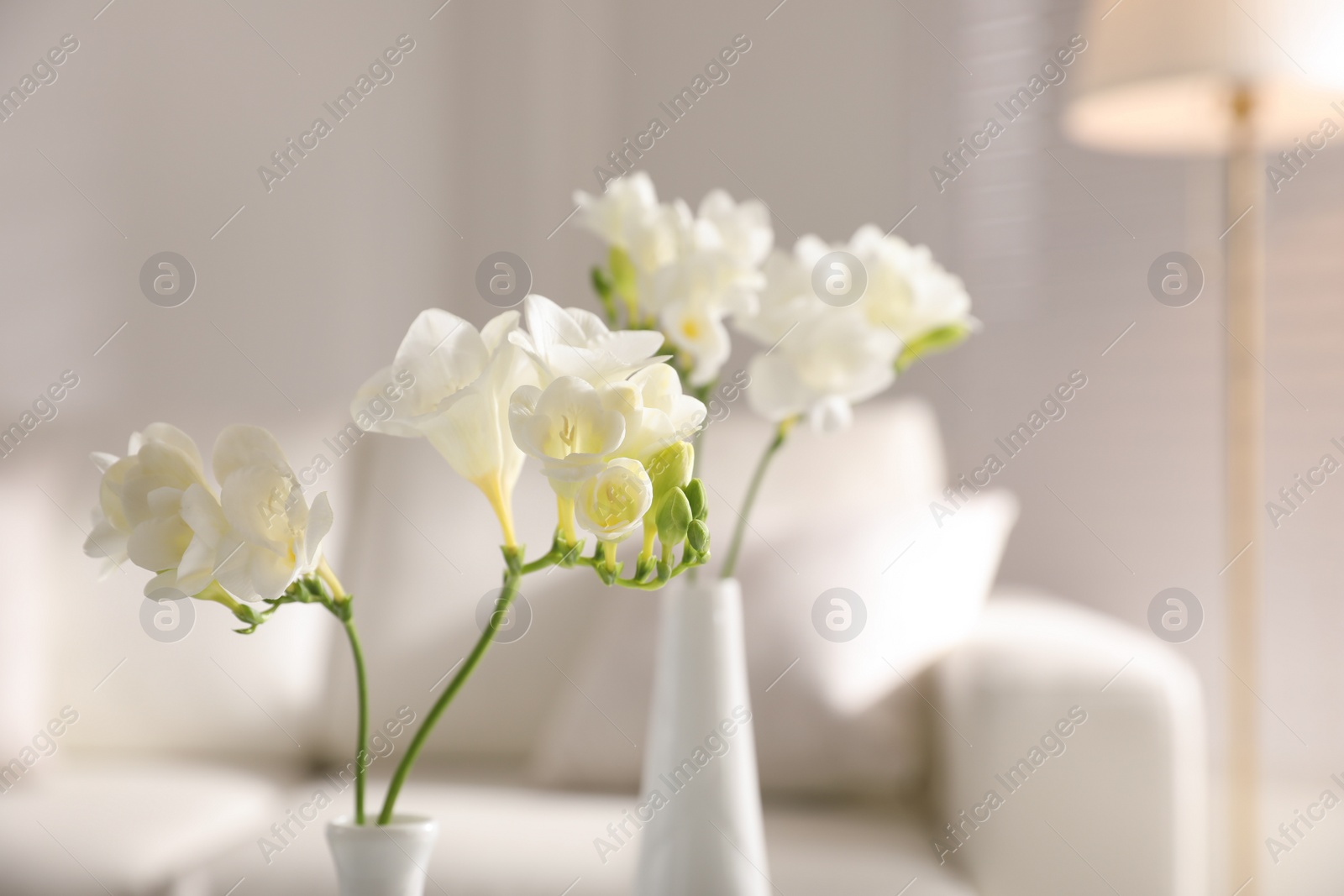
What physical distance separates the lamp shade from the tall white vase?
0.95 m

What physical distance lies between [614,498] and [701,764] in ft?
0.94

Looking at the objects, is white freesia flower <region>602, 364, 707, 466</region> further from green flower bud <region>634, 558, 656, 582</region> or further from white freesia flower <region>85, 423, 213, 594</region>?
white freesia flower <region>85, 423, 213, 594</region>

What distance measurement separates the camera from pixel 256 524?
1.45 ft

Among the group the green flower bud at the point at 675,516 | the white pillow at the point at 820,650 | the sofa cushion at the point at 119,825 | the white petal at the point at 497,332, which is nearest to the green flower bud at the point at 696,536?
the green flower bud at the point at 675,516

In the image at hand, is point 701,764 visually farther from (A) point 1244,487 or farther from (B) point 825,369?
(A) point 1244,487

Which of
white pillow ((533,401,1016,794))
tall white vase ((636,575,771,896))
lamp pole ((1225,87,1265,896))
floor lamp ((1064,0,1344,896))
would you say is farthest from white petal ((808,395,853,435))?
lamp pole ((1225,87,1265,896))

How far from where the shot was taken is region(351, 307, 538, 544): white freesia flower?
0.47 meters

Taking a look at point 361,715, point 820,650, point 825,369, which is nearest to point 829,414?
point 825,369

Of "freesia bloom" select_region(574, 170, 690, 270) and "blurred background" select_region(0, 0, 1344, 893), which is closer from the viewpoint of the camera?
"freesia bloom" select_region(574, 170, 690, 270)

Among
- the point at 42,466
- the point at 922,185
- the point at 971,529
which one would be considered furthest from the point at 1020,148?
the point at 42,466

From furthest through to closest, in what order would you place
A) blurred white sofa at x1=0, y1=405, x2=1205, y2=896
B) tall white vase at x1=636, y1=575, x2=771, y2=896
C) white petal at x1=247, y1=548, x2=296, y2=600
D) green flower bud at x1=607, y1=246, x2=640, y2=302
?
blurred white sofa at x1=0, y1=405, x2=1205, y2=896 < green flower bud at x1=607, y1=246, x2=640, y2=302 < tall white vase at x1=636, y1=575, x2=771, y2=896 < white petal at x1=247, y1=548, x2=296, y2=600

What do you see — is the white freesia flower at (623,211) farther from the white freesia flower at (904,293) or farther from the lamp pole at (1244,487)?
the lamp pole at (1244,487)

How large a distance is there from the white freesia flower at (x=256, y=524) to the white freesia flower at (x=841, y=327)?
356 millimetres

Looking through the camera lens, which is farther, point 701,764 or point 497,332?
point 701,764
